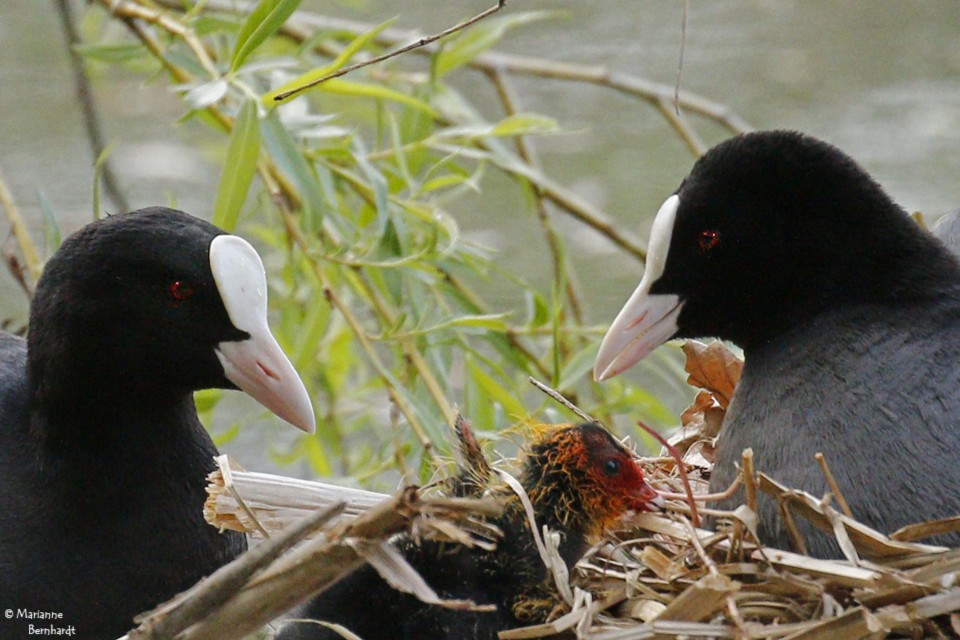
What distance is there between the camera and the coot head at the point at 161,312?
6.93 feet

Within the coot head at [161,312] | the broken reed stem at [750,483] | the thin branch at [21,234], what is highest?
the thin branch at [21,234]

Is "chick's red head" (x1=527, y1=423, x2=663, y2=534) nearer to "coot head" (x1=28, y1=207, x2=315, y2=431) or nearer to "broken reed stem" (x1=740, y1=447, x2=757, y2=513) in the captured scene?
"broken reed stem" (x1=740, y1=447, x2=757, y2=513)

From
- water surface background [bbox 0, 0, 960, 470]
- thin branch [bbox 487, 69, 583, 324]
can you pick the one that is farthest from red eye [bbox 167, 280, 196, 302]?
water surface background [bbox 0, 0, 960, 470]

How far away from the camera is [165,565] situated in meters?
2.17

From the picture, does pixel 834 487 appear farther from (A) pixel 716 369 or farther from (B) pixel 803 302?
(A) pixel 716 369

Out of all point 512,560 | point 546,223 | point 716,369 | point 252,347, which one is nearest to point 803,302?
point 716,369

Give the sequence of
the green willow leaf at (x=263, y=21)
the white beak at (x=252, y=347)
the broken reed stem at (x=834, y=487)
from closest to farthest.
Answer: the broken reed stem at (x=834, y=487), the white beak at (x=252, y=347), the green willow leaf at (x=263, y=21)

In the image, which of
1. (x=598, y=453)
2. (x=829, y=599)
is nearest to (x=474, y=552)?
(x=598, y=453)

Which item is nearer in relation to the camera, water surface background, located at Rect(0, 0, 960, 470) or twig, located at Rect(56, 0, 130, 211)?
twig, located at Rect(56, 0, 130, 211)

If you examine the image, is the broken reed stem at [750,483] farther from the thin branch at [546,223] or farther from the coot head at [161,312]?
the thin branch at [546,223]

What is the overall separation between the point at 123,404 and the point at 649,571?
77 centimetres

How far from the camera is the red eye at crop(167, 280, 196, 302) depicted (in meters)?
2.12

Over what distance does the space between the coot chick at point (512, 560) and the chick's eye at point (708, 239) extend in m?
0.34

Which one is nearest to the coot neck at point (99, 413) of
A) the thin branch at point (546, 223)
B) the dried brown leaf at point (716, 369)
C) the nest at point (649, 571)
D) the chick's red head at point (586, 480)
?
the nest at point (649, 571)
